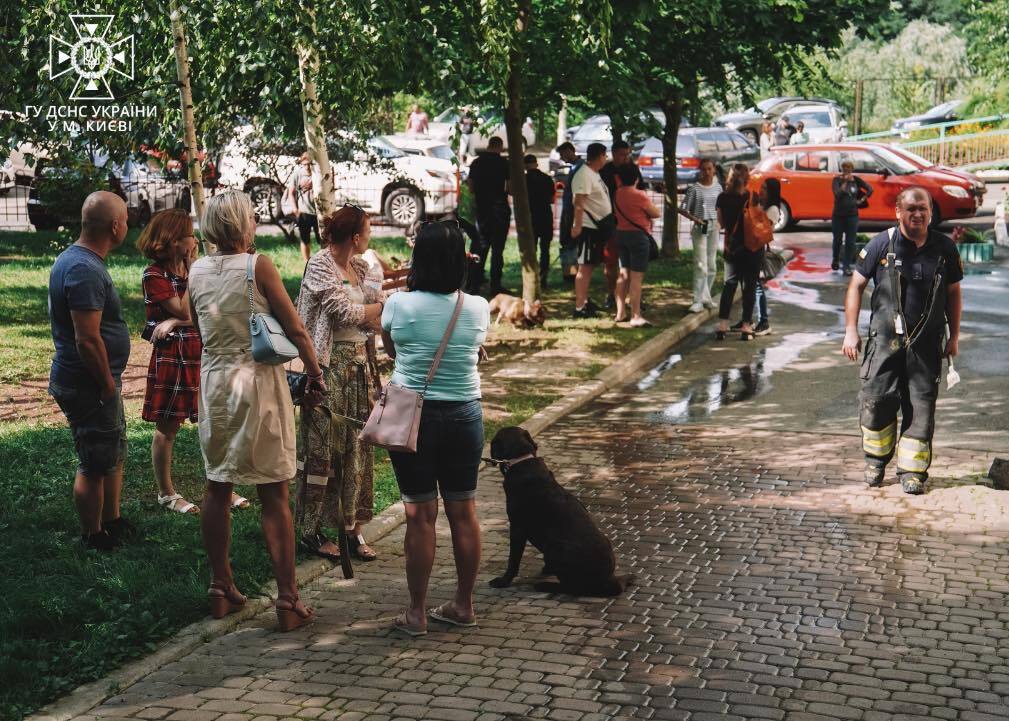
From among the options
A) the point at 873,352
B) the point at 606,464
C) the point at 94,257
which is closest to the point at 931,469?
the point at 873,352

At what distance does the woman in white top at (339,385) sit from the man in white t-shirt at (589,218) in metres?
7.65

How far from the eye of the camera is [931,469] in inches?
342

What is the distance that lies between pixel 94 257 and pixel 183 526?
63.6 inches

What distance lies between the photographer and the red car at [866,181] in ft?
77.6

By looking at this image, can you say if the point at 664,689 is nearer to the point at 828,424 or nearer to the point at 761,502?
the point at 761,502

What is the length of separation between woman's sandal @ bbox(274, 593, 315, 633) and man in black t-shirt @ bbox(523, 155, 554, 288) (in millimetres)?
10728

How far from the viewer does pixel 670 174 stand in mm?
19375

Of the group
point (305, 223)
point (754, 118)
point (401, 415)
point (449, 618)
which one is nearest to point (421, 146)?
point (305, 223)

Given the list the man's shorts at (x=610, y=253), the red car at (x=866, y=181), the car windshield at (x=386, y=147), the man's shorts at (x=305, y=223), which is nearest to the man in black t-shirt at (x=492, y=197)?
the man's shorts at (x=610, y=253)

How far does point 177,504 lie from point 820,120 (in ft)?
117

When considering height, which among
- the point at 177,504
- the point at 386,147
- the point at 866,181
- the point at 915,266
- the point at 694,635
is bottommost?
the point at 694,635

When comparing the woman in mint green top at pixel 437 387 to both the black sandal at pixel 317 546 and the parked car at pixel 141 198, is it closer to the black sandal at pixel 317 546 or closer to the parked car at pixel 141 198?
the black sandal at pixel 317 546

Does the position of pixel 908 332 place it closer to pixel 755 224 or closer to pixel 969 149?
pixel 755 224

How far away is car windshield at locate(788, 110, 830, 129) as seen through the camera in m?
39.9
